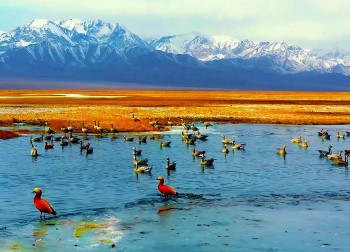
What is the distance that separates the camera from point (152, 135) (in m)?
53.1

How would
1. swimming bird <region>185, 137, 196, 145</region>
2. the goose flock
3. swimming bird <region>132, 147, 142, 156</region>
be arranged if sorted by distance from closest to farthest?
the goose flock, swimming bird <region>132, 147, 142, 156</region>, swimming bird <region>185, 137, 196, 145</region>

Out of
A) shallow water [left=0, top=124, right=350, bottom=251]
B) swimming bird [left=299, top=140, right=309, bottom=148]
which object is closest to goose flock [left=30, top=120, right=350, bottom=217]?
swimming bird [left=299, top=140, right=309, bottom=148]

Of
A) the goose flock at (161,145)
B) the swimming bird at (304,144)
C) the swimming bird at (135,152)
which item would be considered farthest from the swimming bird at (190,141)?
the swimming bird at (304,144)

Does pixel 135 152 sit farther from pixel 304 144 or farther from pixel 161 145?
pixel 304 144

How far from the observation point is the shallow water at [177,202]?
Answer: 65.1 feet

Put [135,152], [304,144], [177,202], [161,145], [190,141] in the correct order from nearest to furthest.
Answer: [177,202]
[135,152]
[161,145]
[304,144]
[190,141]

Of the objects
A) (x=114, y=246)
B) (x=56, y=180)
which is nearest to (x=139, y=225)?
(x=114, y=246)

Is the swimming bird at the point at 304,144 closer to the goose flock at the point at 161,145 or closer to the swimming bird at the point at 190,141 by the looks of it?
the goose flock at the point at 161,145

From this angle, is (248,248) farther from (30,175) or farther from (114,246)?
(30,175)

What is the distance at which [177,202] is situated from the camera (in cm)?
2578

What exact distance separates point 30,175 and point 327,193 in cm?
1519

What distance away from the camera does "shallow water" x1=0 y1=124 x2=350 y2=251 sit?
65.1 ft

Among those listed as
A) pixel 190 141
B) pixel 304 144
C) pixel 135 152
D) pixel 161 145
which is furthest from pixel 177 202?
pixel 304 144

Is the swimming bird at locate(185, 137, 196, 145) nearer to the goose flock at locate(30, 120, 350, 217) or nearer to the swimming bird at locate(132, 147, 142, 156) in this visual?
the goose flock at locate(30, 120, 350, 217)
